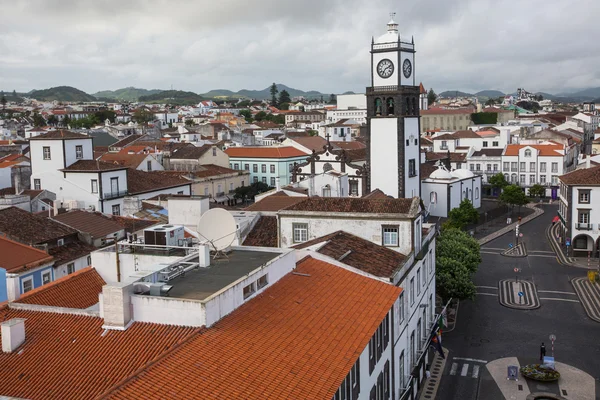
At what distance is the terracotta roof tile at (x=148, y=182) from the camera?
51.1 meters

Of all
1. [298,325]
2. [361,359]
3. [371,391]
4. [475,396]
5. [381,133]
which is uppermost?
[381,133]

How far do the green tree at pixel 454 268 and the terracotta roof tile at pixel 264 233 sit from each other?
10.3 metres

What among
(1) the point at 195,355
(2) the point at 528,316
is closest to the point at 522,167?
(2) the point at 528,316

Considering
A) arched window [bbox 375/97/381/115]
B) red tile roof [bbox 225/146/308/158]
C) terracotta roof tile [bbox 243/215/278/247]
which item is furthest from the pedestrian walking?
red tile roof [bbox 225/146/308/158]

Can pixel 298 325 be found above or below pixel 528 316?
above

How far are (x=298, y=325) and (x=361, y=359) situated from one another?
8.99ft

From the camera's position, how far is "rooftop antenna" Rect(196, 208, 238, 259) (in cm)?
2094

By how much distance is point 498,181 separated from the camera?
8431 cm

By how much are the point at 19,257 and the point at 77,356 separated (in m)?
14.3

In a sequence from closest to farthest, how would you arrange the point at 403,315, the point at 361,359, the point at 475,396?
the point at 361,359 < the point at 403,315 < the point at 475,396

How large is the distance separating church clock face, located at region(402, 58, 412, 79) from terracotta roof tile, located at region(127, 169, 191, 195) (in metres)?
21.3

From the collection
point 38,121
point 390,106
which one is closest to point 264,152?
point 390,106

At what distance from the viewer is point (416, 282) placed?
28.4 meters

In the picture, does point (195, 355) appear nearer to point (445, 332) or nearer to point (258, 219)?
point (258, 219)
